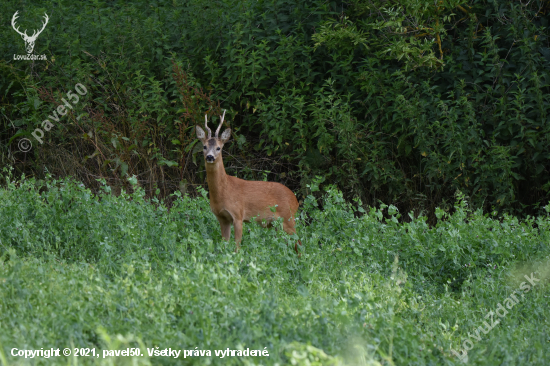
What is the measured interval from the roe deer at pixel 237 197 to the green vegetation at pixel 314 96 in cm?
95

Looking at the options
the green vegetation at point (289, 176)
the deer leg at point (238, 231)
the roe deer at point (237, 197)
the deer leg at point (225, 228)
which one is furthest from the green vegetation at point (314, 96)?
the deer leg at point (238, 231)

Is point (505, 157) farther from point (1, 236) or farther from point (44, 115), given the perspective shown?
point (44, 115)

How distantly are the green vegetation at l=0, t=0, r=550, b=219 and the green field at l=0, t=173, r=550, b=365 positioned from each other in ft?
4.19

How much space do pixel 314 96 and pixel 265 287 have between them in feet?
13.7

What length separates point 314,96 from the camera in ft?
28.0

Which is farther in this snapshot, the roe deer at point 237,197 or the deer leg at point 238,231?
the roe deer at point 237,197

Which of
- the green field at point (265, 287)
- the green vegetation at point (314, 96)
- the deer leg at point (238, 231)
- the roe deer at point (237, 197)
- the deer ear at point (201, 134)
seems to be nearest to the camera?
the green field at point (265, 287)

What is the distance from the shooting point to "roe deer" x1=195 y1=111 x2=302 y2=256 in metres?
6.50

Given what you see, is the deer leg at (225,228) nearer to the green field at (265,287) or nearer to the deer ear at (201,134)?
the green field at (265,287)

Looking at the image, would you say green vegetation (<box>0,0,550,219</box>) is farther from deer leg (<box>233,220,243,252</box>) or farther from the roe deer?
deer leg (<box>233,220,243,252</box>)

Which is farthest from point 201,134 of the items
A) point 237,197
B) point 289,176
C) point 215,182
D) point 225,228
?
point 289,176

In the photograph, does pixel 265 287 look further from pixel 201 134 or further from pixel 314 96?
pixel 314 96

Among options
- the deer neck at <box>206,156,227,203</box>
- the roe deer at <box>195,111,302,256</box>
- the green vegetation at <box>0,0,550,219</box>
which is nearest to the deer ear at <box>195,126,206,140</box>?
the roe deer at <box>195,111,302,256</box>

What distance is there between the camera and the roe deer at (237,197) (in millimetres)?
6496
